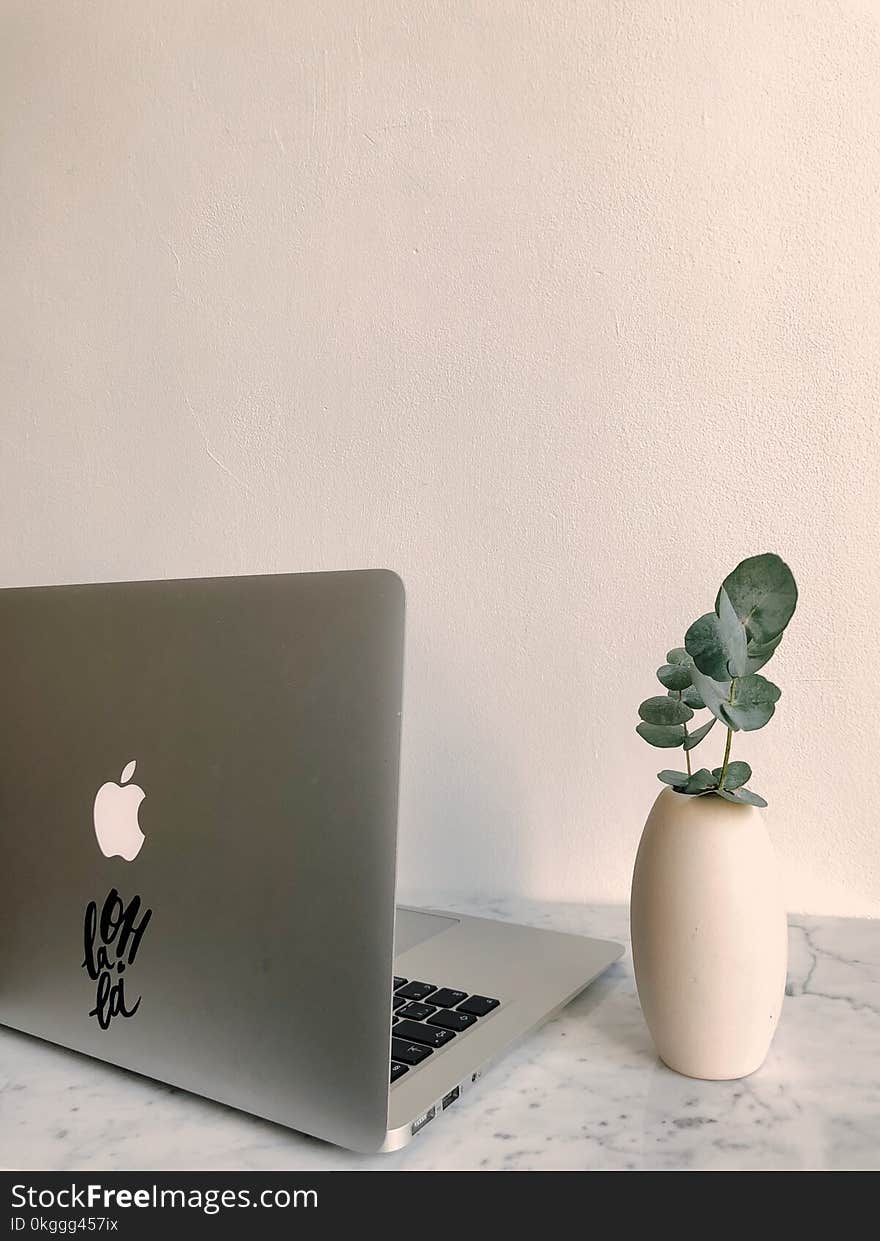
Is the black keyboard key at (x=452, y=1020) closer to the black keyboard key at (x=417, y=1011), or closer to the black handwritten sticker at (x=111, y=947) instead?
the black keyboard key at (x=417, y=1011)

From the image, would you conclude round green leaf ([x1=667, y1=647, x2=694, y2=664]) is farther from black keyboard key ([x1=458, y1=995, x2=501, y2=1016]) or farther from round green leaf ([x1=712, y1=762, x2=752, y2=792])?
black keyboard key ([x1=458, y1=995, x2=501, y2=1016])

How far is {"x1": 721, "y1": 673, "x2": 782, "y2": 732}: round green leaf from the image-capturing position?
0.57 m

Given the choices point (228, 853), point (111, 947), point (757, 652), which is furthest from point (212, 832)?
point (757, 652)

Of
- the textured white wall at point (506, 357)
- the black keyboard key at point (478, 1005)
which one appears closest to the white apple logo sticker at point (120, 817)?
the black keyboard key at point (478, 1005)

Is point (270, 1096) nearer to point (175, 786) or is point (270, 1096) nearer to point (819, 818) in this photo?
point (175, 786)

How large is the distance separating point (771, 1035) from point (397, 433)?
683mm

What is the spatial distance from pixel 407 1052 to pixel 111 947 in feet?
0.64

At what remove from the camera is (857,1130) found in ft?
1.75

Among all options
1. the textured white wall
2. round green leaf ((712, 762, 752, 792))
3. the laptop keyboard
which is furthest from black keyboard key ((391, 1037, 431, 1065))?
the textured white wall

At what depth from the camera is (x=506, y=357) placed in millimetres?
986

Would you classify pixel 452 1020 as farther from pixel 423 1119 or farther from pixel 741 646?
pixel 741 646

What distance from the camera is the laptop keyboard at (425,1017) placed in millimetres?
582

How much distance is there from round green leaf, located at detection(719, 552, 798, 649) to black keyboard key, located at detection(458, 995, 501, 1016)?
1.04ft

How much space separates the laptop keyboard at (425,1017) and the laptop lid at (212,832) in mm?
91
